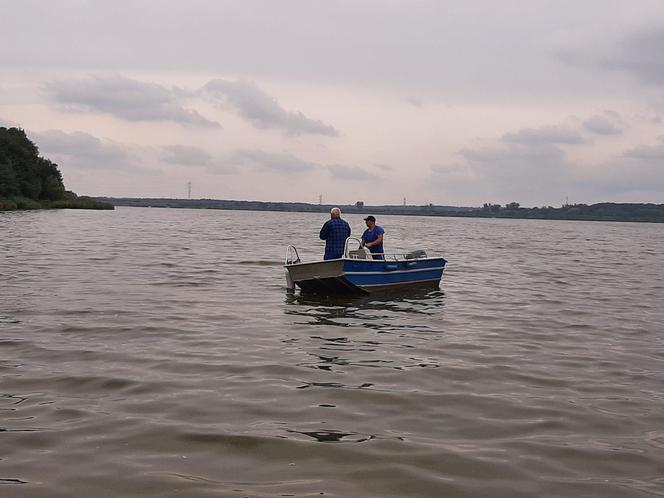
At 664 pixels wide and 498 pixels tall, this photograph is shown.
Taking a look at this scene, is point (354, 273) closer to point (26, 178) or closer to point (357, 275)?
point (357, 275)

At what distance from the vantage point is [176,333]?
11.4 m

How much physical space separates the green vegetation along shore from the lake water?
260ft

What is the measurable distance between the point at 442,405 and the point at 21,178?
329ft

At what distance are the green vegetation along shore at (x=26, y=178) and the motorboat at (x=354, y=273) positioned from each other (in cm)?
7631

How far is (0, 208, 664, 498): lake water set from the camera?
5.49 m

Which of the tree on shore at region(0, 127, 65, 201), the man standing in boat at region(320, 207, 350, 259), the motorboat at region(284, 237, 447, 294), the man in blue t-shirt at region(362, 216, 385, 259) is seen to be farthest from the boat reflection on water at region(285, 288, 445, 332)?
the tree on shore at region(0, 127, 65, 201)

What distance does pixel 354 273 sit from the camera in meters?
16.9

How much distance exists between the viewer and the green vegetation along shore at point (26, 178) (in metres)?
87.7

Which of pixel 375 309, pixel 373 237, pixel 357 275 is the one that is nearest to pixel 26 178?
pixel 373 237

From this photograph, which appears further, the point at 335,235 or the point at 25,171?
the point at 25,171

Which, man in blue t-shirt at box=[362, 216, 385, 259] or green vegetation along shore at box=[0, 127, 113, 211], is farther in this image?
green vegetation along shore at box=[0, 127, 113, 211]

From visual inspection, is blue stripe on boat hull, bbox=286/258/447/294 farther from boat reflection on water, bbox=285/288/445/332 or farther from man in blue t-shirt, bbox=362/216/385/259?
man in blue t-shirt, bbox=362/216/385/259

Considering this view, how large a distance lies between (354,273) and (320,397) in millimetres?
9151

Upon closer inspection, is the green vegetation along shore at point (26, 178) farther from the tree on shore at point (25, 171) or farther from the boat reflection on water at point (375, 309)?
the boat reflection on water at point (375, 309)
